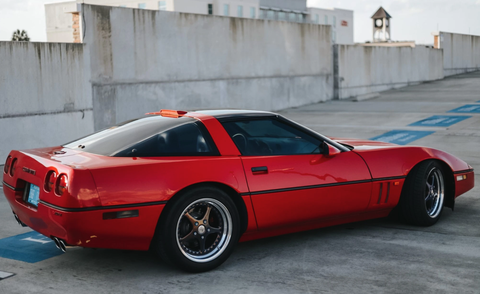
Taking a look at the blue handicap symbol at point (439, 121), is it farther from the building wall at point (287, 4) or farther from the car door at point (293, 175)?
the building wall at point (287, 4)

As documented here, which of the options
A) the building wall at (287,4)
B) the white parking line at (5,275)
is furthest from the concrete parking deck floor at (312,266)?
the building wall at (287,4)

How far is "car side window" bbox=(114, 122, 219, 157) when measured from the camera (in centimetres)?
413

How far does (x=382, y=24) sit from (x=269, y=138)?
5703 centimetres

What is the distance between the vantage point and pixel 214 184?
164 inches

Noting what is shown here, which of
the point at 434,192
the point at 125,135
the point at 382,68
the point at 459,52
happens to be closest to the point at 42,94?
the point at 125,135

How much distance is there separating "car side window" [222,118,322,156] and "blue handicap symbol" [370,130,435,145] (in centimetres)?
723

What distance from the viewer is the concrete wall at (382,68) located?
21.6 meters

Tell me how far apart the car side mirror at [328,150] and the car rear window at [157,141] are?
0.96 m

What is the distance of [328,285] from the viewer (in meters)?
3.77

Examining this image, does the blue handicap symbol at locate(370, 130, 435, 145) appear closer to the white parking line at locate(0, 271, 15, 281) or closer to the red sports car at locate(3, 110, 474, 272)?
the red sports car at locate(3, 110, 474, 272)

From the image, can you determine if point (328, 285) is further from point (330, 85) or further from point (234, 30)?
point (330, 85)

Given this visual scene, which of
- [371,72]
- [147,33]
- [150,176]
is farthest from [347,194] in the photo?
[371,72]

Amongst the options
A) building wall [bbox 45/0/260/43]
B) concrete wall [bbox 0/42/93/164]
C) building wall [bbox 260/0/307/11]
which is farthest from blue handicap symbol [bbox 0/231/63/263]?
building wall [bbox 260/0/307/11]

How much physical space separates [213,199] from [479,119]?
478 inches
